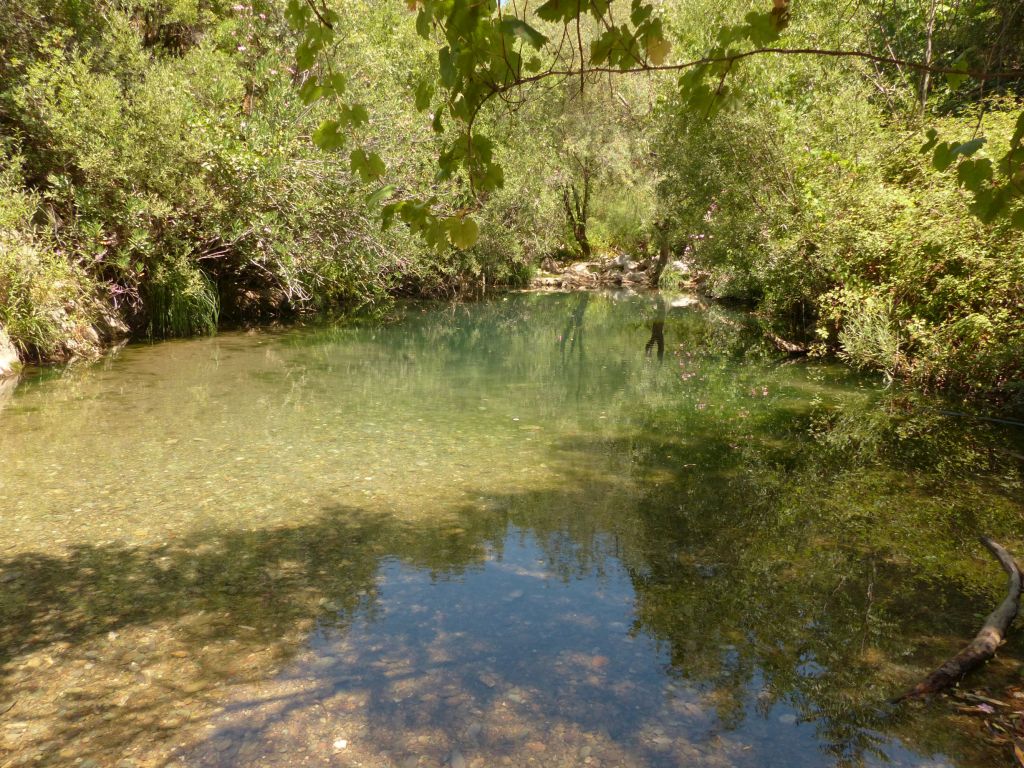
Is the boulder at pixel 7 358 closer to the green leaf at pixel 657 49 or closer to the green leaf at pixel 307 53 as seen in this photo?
the green leaf at pixel 307 53

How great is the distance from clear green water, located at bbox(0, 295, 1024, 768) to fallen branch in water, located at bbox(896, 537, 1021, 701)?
97mm

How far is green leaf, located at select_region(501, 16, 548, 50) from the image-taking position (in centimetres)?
206

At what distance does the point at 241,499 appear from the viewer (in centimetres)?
672

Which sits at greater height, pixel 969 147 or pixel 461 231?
pixel 969 147

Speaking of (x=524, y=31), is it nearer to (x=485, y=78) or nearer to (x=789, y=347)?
(x=485, y=78)

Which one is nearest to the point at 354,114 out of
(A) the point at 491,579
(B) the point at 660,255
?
(A) the point at 491,579

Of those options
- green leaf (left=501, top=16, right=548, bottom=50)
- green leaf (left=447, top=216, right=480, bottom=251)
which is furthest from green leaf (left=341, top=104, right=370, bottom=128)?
green leaf (left=501, top=16, right=548, bottom=50)

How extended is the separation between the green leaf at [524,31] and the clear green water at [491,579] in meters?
3.11

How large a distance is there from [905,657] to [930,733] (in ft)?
2.31

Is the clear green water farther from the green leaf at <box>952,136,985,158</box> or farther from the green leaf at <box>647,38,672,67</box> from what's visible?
the green leaf at <box>647,38,672,67</box>

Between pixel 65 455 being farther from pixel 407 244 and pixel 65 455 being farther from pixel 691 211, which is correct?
pixel 691 211

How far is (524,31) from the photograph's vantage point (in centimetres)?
216

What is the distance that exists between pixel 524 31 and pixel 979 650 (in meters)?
4.09

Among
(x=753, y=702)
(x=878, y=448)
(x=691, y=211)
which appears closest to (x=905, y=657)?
(x=753, y=702)
